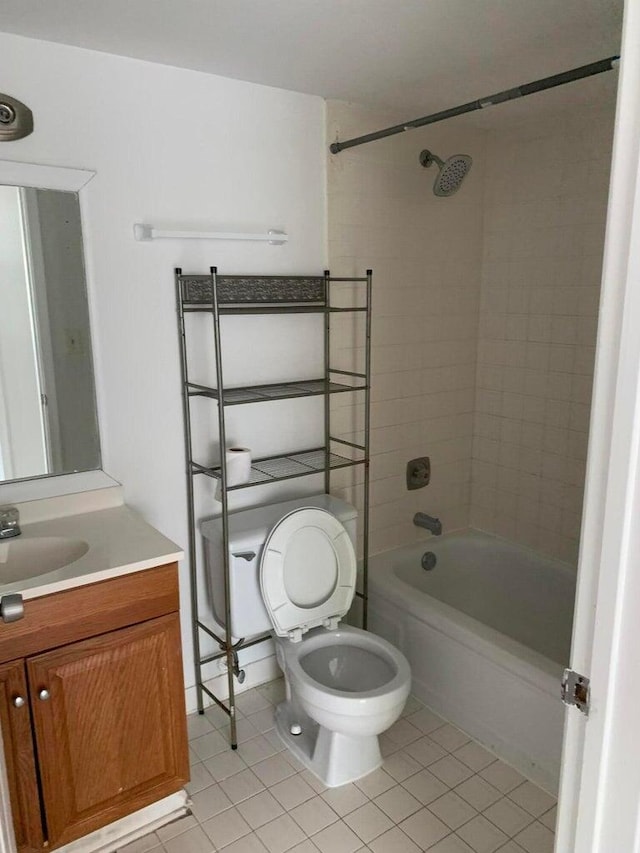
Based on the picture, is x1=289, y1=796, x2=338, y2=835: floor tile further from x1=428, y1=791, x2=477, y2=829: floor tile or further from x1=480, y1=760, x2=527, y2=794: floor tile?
x1=480, y1=760, x2=527, y2=794: floor tile

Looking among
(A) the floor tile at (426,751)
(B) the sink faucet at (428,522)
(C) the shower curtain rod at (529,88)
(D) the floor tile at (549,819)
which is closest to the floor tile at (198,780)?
(A) the floor tile at (426,751)

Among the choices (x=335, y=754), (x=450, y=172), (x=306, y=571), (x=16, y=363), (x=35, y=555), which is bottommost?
(x=335, y=754)

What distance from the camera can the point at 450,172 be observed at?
8.05 ft

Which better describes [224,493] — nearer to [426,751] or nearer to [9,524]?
[9,524]

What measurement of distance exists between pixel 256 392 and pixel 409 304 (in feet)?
2.91

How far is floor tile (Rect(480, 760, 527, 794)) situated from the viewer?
6.82 ft

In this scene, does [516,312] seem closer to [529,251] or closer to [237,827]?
[529,251]

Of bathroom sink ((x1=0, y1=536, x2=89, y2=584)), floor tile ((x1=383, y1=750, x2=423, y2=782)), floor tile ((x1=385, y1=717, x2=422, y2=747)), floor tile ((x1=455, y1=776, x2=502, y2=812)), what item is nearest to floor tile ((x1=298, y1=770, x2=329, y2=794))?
floor tile ((x1=383, y1=750, x2=423, y2=782))

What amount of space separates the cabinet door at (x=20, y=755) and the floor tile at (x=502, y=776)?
137cm

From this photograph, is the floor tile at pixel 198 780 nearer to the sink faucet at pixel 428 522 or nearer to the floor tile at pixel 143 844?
the floor tile at pixel 143 844

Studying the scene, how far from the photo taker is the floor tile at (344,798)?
1.99 meters

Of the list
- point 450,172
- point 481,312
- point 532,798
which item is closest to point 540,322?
point 481,312

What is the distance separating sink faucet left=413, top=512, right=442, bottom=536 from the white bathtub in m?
0.11

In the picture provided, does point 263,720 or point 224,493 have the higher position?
point 224,493
